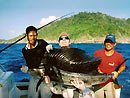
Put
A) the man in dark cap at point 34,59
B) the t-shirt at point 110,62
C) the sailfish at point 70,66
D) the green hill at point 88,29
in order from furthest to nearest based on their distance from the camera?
the green hill at point 88,29, the t-shirt at point 110,62, the man in dark cap at point 34,59, the sailfish at point 70,66

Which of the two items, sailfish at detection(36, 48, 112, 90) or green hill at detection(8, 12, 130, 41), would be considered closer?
sailfish at detection(36, 48, 112, 90)

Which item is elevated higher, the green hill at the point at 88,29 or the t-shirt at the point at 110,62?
the green hill at the point at 88,29

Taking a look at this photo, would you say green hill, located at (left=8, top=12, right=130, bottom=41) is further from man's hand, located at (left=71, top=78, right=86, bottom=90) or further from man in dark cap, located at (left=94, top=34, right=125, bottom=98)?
man's hand, located at (left=71, top=78, right=86, bottom=90)

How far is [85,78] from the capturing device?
188cm

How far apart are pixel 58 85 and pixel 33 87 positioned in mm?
497

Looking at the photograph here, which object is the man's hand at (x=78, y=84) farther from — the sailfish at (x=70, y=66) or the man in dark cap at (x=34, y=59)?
the man in dark cap at (x=34, y=59)

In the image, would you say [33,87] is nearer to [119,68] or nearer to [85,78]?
[85,78]

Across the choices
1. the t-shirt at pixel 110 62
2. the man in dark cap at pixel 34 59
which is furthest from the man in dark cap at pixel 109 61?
the man in dark cap at pixel 34 59

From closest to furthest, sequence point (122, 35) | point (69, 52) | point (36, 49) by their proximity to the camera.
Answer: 1. point (69, 52)
2. point (36, 49)
3. point (122, 35)

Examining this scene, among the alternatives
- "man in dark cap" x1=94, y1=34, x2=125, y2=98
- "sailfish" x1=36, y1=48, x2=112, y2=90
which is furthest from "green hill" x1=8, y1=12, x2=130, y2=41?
"sailfish" x1=36, y1=48, x2=112, y2=90

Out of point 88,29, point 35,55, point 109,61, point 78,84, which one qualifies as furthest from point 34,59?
point 88,29

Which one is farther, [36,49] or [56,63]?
[36,49]

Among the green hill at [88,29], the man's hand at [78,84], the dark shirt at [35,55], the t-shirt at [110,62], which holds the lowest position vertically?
the man's hand at [78,84]

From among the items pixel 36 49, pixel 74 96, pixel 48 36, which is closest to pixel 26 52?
pixel 36 49
